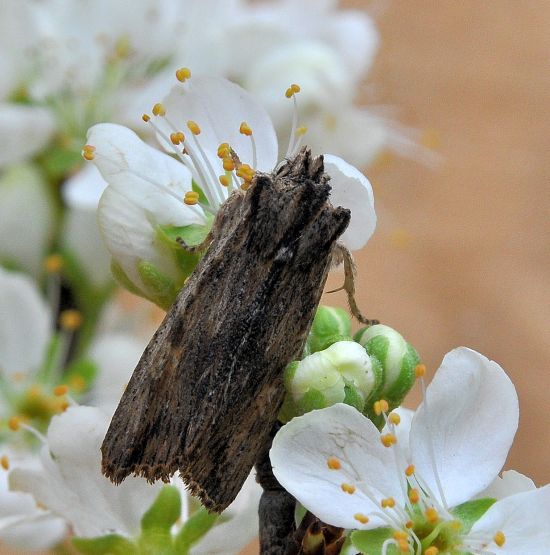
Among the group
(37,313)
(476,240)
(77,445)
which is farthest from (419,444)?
(476,240)

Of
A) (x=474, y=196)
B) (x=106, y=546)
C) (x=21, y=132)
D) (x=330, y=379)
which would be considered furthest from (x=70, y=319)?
(x=474, y=196)

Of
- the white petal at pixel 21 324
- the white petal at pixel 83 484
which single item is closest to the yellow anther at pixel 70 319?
the white petal at pixel 21 324

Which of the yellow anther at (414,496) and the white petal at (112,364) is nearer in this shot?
the yellow anther at (414,496)

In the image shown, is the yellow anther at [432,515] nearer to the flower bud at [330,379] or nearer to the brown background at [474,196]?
the flower bud at [330,379]

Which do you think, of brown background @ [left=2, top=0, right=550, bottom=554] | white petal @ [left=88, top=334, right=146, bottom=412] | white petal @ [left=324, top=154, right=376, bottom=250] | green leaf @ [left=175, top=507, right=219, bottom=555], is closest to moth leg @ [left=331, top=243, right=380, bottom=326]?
white petal @ [left=324, top=154, right=376, bottom=250]

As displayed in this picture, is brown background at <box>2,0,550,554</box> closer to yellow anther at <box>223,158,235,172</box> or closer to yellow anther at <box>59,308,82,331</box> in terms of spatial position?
yellow anther at <box>59,308,82,331</box>

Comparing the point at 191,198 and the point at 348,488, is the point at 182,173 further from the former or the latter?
the point at 348,488
